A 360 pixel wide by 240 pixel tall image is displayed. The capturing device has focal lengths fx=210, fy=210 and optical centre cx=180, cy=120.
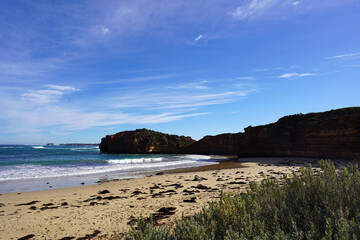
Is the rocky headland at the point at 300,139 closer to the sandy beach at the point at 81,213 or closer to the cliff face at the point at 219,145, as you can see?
the cliff face at the point at 219,145

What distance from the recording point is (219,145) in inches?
2183

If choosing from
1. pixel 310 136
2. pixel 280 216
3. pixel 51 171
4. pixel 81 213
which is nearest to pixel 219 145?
pixel 310 136

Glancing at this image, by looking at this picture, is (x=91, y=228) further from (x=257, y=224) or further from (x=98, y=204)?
(x=257, y=224)

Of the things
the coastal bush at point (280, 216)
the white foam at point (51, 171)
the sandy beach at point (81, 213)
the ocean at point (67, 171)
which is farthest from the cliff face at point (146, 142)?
the coastal bush at point (280, 216)

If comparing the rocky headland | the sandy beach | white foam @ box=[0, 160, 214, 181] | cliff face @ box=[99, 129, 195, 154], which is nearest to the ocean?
white foam @ box=[0, 160, 214, 181]

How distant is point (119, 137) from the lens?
78250mm

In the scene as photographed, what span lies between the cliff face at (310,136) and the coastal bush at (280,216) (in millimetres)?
24197

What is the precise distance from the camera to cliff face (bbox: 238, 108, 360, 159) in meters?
23.0

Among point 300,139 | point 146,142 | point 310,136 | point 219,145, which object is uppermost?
point 146,142

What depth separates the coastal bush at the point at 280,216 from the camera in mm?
2691

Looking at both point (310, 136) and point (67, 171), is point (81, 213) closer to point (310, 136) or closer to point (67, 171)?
point (67, 171)

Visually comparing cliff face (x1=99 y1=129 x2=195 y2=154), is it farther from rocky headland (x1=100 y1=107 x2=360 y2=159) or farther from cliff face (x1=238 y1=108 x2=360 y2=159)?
cliff face (x1=238 y1=108 x2=360 y2=159)

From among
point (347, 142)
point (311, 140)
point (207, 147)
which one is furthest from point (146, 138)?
point (347, 142)

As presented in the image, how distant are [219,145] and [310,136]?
2888 cm
